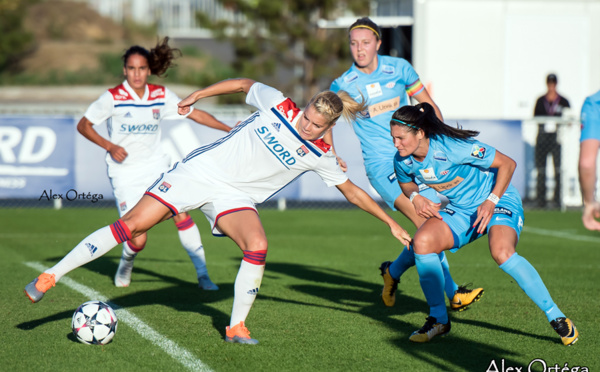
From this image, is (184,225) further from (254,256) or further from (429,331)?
(429,331)

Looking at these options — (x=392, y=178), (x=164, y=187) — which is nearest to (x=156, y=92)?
(x=164, y=187)

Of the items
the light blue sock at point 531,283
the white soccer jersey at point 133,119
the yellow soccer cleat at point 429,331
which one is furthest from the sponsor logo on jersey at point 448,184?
the white soccer jersey at point 133,119

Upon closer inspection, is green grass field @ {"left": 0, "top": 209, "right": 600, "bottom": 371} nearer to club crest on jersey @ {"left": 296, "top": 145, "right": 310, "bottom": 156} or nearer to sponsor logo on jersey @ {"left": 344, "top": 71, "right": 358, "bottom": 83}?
club crest on jersey @ {"left": 296, "top": 145, "right": 310, "bottom": 156}

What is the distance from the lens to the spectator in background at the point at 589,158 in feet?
13.5

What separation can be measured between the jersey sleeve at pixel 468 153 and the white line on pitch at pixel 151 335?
229cm

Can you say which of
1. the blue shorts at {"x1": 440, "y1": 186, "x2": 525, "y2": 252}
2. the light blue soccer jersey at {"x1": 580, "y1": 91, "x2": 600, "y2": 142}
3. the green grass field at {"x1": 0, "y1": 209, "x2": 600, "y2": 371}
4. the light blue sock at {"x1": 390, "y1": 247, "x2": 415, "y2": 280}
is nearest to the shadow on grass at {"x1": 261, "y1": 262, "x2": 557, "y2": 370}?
the green grass field at {"x1": 0, "y1": 209, "x2": 600, "y2": 371}

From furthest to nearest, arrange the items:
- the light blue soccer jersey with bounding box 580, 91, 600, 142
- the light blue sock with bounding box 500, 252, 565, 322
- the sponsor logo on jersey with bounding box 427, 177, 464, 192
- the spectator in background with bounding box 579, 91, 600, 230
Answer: the sponsor logo on jersey with bounding box 427, 177, 464, 192 → the light blue sock with bounding box 500, 252, 565, 322 → the light blue soccer jersey with bounding box 580, 91, 600, 142 → the spectator in background with bounding box 579, 91, 600, 230

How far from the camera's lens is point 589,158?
4.24m

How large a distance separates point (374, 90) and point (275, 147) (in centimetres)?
196

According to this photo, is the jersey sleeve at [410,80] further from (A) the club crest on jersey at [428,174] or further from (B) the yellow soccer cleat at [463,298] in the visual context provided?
(B) the yellow soccer cleat at [463,298]

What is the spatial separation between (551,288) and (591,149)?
381 cm

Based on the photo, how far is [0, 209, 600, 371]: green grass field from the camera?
5.03 meters

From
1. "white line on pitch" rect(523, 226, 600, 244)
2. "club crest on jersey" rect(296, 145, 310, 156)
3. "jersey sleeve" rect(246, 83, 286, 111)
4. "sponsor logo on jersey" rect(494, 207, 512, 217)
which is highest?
"jersey sleeve" rect(246, 83, 286, 111)

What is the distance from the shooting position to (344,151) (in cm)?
1508
